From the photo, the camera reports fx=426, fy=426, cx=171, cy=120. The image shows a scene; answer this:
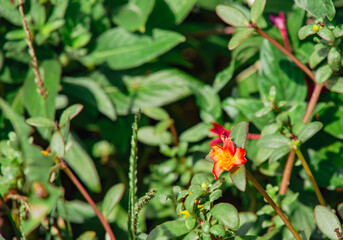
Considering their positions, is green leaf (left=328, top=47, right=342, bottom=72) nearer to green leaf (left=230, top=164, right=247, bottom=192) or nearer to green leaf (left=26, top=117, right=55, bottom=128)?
green leaf (left=230, top=164, right=247, bottom=192)

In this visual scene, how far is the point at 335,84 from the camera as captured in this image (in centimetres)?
99

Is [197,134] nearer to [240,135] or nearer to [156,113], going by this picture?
[156,113]

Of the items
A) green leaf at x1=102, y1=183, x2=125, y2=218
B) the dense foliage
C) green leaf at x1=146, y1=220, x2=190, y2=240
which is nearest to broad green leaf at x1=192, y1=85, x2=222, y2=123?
the dense foliage

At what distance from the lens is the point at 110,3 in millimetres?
1552

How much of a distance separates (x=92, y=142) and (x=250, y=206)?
620mm

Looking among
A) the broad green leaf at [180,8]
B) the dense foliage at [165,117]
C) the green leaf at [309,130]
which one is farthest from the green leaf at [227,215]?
the broad green leaf at [180,8]

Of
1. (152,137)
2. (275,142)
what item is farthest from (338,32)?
(152,137)

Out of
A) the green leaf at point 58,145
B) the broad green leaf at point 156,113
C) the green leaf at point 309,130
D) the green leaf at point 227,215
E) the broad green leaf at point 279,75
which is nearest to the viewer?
the green leaf at point 227,215

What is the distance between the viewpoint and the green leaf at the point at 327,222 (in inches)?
31.3

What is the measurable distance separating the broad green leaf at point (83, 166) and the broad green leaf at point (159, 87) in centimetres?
25

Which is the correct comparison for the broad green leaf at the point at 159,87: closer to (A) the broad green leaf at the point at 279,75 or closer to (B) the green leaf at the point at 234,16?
(A) the broad green leaf at the point at 279,75

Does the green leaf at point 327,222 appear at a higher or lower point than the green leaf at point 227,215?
lower

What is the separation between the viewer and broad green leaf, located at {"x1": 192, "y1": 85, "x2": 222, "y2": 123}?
→ 129 centimetres

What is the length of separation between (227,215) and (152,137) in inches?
27.8
